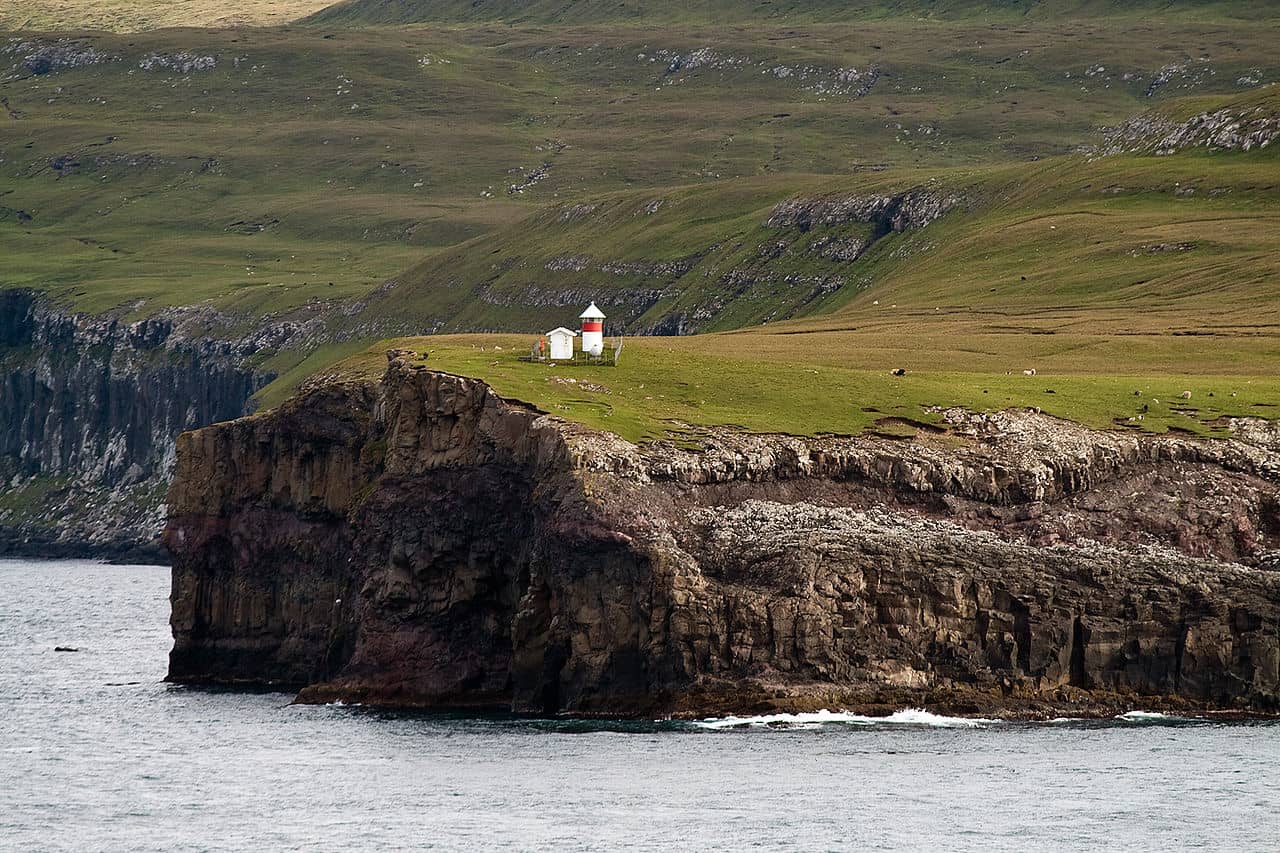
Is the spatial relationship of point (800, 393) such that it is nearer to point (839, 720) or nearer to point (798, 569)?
point (798, 569)

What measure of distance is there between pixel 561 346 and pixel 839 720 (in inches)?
1253

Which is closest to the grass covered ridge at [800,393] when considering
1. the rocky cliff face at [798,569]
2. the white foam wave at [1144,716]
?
the rocky cliff face at [798,569]

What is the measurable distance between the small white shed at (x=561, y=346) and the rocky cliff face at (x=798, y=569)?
999 cm

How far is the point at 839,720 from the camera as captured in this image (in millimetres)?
84938

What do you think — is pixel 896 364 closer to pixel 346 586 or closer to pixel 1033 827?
pixel 346 586

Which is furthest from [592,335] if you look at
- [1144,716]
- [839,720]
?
[1144,716]

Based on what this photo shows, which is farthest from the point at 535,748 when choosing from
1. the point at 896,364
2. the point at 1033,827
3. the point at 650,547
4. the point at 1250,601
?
the point at 896,364

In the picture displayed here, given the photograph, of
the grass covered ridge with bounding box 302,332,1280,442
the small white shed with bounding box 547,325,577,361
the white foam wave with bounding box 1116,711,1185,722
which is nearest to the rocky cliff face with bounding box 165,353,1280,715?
the white foam wave with bounding box 1116,711,1185,722

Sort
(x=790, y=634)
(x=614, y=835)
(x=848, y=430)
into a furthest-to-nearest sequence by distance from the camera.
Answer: (x=848, y=430), (x=790, y=634), (x=614, y=835)

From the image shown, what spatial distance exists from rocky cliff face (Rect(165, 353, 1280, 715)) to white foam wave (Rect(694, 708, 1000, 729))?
60cm

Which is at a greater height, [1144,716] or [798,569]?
[798,569]

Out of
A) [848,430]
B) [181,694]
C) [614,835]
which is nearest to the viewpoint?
[614,835]

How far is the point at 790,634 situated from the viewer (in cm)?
8588

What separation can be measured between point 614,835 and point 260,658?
48445mm
